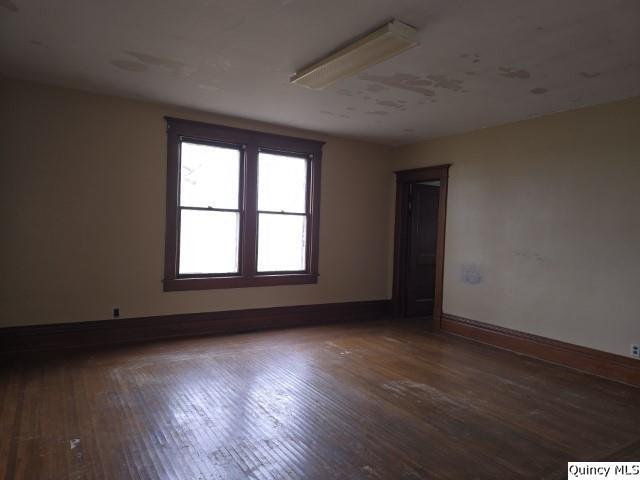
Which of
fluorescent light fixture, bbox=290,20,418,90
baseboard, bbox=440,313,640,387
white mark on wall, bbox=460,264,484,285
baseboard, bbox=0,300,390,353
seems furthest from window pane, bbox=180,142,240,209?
baseboard, bbox=440,313,640,387

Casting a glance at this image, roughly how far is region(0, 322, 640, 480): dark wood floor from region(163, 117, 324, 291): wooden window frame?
3.15 feet

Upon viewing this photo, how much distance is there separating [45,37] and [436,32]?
287 cm

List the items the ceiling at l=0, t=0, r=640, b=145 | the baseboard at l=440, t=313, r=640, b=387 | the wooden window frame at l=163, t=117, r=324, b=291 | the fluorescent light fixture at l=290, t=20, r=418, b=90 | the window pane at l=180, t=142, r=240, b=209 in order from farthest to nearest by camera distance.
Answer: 1. the window pane at l=180, t=142, r=240, b=209
2. the wooden window frame at l=163, t=117, r=324, b=291
3. the baseboard at l=440, t=313, r=640, b=387
4. the fluorescent light fixture at l=290, t=20, r=418, b=90
5. the ceiling at l=0, t=0, r=640, b=145

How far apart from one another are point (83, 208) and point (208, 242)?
1427mm

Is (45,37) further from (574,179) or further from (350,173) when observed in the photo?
(574,179)

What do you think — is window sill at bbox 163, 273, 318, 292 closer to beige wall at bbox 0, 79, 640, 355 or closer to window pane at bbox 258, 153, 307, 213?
beige wall at bbox 0, 79, 640, 355

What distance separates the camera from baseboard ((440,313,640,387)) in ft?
12.9

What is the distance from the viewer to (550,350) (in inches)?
177

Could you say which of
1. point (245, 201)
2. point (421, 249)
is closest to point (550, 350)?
point (421, 249)

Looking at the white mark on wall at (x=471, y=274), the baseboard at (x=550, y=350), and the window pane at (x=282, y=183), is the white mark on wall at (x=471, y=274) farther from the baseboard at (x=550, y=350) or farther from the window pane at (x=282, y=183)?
the window pane at (x=282, y=183)

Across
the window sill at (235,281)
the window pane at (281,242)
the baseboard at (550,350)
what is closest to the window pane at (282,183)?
the window pane at (281,242)

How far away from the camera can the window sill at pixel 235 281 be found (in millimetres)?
4953

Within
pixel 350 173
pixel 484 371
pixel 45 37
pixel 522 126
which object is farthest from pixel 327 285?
pixel 45 37

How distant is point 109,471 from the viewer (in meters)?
2.25
